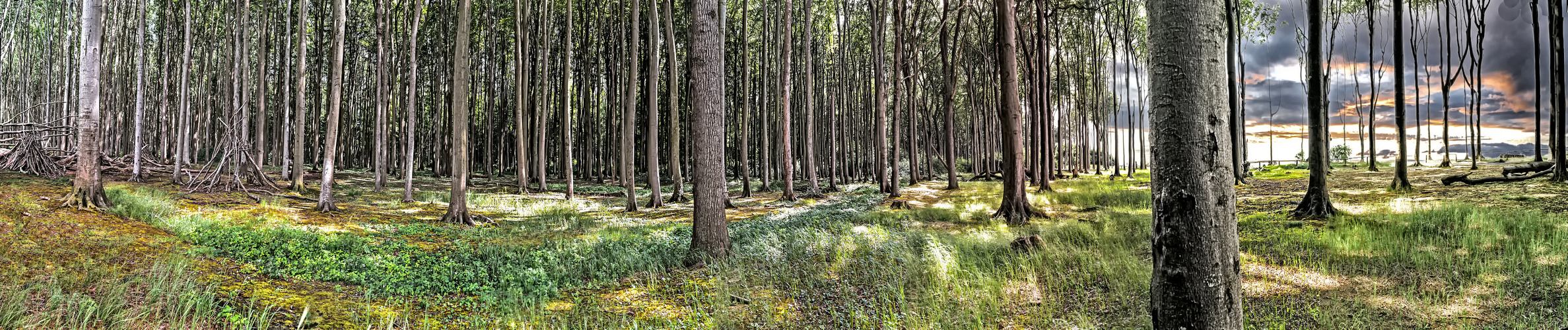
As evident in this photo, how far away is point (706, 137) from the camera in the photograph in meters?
7.18

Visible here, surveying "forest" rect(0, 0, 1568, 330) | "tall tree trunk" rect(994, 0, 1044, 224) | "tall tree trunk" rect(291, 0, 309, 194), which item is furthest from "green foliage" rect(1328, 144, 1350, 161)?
"tall tree trunk" rect(291, 0, 309, 194)

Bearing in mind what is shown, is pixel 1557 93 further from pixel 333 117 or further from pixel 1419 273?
pixel 333 117

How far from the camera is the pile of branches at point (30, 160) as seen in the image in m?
12.6

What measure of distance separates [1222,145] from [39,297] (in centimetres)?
712

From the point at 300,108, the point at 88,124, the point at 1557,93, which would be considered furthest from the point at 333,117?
the point at 1557,93

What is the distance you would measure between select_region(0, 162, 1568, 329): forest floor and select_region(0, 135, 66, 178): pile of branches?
452 centimetres

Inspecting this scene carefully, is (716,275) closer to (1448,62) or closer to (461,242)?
(461,242)

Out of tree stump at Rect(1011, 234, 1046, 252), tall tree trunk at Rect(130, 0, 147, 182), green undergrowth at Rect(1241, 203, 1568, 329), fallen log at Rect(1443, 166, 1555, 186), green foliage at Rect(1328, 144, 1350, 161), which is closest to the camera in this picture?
green undergrowth at Rect(1241, 203, 1568, 329)

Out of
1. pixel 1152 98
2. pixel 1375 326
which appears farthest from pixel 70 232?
pixel 1375 326

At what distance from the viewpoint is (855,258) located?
652 cm

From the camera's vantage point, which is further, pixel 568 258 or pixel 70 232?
pixel 568 258

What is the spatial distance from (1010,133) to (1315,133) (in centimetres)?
394

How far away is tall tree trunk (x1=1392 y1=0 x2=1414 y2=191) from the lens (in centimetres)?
1015

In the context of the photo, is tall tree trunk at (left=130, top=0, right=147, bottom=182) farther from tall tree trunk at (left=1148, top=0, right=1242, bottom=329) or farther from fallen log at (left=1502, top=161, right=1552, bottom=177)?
fallen log at (left=1502, top=161, right=1552, bottom=177)
